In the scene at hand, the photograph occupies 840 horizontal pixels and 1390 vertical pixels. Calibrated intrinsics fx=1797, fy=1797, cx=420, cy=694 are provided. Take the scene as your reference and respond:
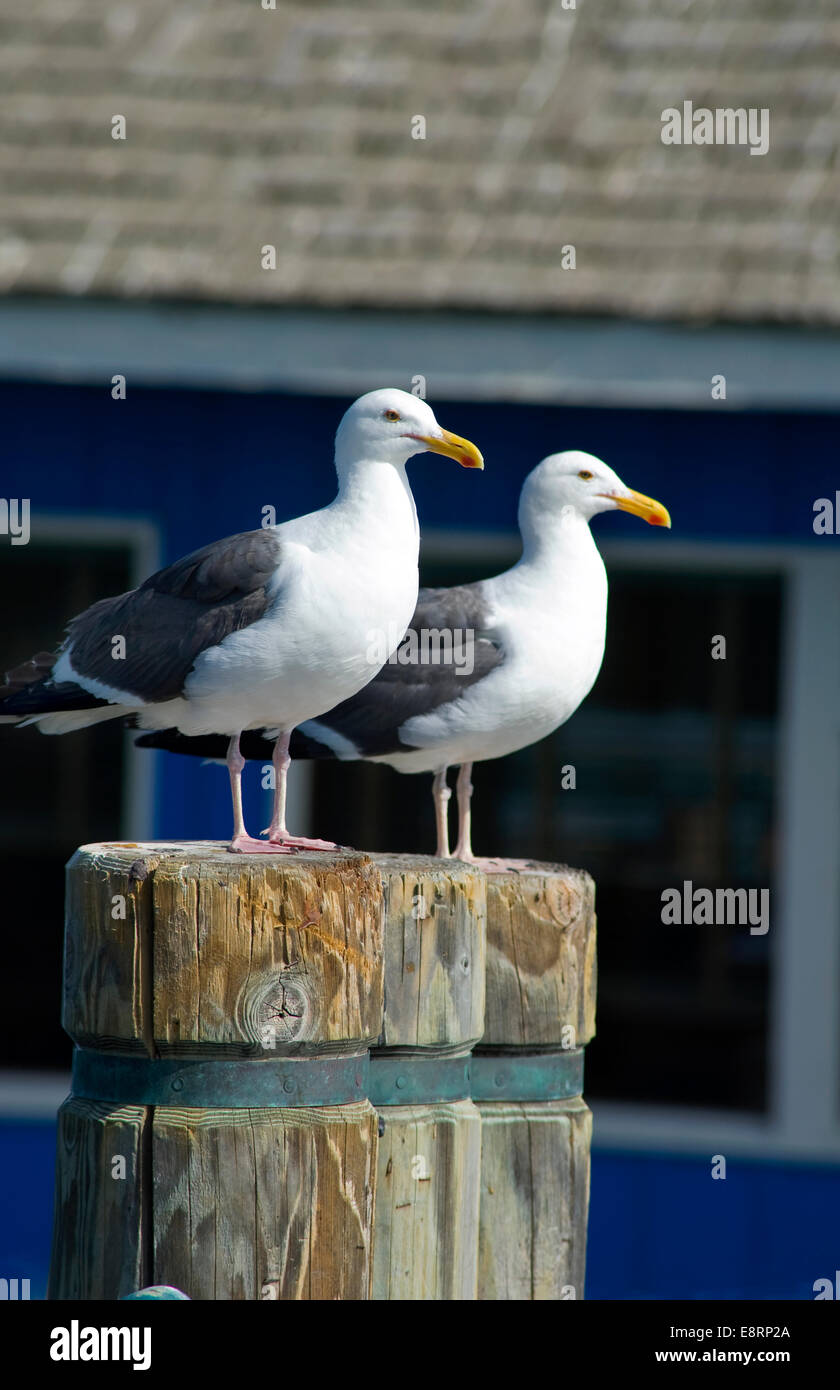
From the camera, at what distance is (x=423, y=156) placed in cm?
608

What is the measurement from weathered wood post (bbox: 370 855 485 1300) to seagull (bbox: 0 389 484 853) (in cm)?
32

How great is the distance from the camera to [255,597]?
3338mm

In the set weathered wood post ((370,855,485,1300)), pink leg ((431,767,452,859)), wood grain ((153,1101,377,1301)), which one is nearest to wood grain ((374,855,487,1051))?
weathered wood post ((370,855,485,1300))

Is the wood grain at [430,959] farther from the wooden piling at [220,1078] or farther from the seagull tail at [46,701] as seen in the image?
the seagull tail at [46,701]

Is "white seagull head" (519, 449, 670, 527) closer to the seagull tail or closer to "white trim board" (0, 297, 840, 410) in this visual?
the seagull tail

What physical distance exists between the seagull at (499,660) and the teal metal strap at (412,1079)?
1014 mm

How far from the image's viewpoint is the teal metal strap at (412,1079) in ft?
9.49

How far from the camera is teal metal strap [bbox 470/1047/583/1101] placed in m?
3.22

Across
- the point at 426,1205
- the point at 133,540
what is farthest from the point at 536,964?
the point at 133,540

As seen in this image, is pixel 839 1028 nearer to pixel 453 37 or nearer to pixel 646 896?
pixel 453 37

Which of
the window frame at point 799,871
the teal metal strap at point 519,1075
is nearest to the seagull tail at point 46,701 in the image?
the teal metal strap at point 519,1075

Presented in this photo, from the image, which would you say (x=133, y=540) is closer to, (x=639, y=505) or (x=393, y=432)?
(x=639, y=505)

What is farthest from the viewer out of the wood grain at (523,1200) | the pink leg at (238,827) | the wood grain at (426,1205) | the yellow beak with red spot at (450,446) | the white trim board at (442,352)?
the white trim board at (442,352)

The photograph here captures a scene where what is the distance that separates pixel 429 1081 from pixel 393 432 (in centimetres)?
125
